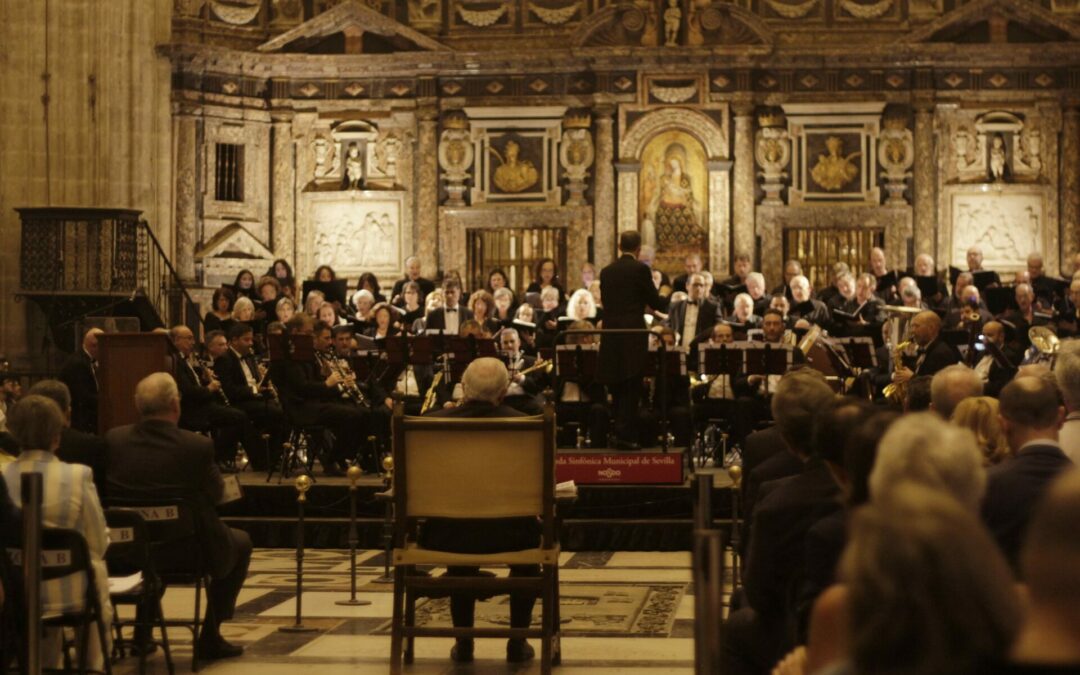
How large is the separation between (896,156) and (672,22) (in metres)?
3.17

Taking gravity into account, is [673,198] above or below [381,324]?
above

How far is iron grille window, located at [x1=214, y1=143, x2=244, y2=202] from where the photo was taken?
20516mm

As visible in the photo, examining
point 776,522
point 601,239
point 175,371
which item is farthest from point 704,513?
point 601,239

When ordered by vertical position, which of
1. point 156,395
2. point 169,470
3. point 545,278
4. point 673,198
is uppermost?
point 673,198

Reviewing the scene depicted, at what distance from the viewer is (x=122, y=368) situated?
11414 millimetres

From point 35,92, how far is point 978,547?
15.6 metres

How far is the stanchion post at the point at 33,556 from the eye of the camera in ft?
16.4

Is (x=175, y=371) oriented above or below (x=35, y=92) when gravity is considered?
below

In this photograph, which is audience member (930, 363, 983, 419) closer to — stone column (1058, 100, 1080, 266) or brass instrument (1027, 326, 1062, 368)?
brass instrument (1027, 326, 1062, 368)

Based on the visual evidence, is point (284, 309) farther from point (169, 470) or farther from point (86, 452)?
point (169, 470)

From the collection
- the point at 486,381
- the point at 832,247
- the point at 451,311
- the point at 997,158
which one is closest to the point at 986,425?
the point at 486,381

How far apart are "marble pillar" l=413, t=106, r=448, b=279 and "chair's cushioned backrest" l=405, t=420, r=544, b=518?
14028mm

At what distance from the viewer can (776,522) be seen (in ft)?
15.4

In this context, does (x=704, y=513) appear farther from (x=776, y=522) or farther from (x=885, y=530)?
(x=885, y=530)
